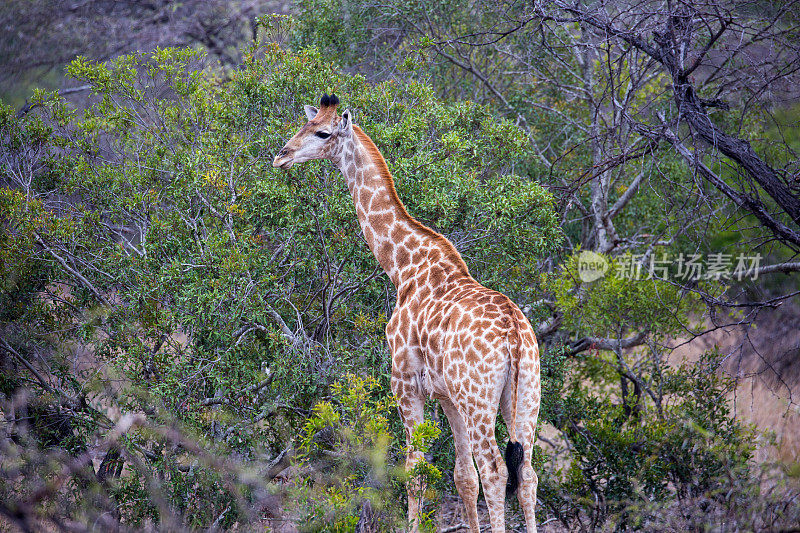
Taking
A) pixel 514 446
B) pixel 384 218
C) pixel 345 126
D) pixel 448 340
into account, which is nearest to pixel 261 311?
pixel 384 218

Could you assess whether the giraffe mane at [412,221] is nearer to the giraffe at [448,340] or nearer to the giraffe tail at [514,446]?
the giraffe at [448,340]

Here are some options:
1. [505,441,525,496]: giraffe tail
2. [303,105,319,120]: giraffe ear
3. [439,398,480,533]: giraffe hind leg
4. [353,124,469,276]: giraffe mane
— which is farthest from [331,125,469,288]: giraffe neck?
[505,441,525,496]: giraffe tail

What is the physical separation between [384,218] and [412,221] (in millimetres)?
253

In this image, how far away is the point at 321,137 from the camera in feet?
20.6

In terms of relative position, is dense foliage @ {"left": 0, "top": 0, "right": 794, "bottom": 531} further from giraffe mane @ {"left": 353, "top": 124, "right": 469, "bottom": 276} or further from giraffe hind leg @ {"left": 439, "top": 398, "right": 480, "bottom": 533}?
giraffe mane @ {"left": 353, "top": 124, "right": 469, "bottom": 276}

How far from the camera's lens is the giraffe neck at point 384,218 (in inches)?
246

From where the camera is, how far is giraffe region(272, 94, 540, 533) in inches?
205

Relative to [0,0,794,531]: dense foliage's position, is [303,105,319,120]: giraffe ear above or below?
above

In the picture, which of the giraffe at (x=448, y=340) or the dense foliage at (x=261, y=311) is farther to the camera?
the dense foliage at (x=261, y=311)

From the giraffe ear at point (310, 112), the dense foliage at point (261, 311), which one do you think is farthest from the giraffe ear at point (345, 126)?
the dense foliage at point (261, 311)

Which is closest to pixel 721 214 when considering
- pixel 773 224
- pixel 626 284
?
pixel 626 284

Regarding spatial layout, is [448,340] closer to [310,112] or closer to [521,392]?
[521,392]

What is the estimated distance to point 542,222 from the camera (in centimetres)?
772

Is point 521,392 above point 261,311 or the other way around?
above
